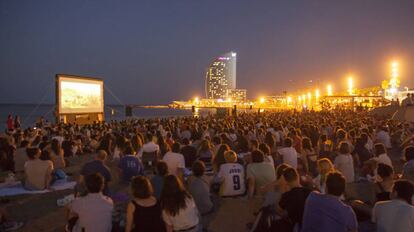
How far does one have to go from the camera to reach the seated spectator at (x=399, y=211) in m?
3.58

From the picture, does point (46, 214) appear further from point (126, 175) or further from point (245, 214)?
point (245, 214)

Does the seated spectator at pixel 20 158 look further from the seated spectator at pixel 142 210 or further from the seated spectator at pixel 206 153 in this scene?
the seated spectator at pixel 142 210

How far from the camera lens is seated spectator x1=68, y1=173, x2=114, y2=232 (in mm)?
4074

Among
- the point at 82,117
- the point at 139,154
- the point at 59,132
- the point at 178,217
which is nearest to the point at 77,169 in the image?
the point at 139,154

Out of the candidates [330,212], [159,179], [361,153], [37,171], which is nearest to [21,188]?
[37,171]

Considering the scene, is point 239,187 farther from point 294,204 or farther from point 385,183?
point 385,183

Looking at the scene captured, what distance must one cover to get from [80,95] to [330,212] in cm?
2389

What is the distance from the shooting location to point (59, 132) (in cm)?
1441

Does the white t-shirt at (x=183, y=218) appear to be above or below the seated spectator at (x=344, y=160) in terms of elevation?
below

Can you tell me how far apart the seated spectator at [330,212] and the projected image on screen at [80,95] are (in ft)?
72.6

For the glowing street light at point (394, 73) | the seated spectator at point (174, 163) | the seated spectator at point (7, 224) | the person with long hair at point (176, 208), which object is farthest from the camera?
the glowing street light at point (394, 73)

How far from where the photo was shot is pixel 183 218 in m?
4.16

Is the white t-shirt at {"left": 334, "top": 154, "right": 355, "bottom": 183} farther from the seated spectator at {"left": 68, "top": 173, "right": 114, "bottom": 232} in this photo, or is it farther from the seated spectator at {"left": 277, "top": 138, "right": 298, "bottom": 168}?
the seated spectator at {"left": 68, "top": 173, "right": 114, "bottom": 232}

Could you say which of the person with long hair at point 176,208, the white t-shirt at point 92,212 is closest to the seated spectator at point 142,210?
the person with long hair at point 176,208
